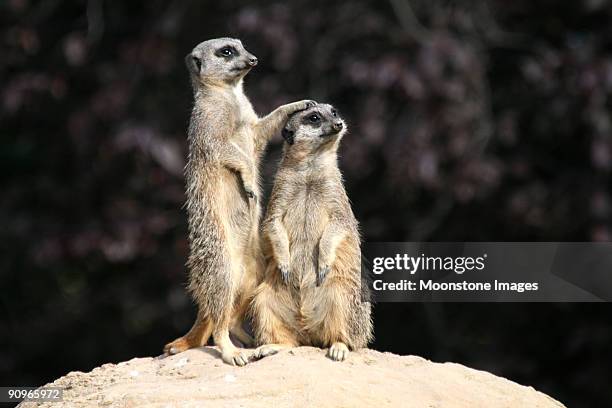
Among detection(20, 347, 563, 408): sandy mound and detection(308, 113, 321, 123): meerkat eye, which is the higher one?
detection(308, 113, 321, 123): meerkat eye

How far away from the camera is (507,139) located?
296 inches

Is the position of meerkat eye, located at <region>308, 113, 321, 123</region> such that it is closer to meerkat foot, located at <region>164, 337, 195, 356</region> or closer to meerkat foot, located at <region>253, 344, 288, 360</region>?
meerkat foot, located at <region>253, 344, 288, 360</region>

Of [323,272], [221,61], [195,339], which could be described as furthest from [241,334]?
[221,61]

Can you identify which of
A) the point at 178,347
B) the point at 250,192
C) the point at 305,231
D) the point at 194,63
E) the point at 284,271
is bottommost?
the point at 178,347

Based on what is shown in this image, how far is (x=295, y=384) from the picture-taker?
407 cm

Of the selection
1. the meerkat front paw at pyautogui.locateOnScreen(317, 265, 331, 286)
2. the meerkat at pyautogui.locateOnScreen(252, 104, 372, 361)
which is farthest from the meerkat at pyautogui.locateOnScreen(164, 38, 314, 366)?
the meerkat front paw at pyautogui.locateOnScreen(317, 265, 331, 286)

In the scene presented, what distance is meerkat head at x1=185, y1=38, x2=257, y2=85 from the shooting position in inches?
184

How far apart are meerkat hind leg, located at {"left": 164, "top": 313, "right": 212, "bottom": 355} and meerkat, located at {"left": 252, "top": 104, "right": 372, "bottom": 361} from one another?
248 mm

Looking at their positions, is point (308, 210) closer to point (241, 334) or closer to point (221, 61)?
point (241, 334)

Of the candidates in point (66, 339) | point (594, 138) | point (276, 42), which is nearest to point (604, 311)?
point (594, 138)

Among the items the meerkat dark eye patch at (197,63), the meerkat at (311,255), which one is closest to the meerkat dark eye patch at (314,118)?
the meerkat at (311,255)

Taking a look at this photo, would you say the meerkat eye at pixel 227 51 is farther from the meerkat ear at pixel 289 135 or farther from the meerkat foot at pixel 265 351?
the meerkat foot at pixel 265 351

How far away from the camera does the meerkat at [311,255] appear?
4.48 metres

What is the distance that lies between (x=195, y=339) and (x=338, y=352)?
682 mm
